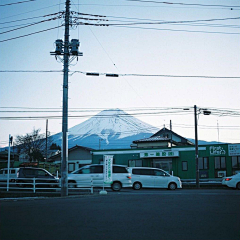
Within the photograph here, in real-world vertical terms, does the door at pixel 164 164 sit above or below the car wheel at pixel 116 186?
above

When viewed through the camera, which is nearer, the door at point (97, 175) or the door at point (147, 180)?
the door at point (97, 175)

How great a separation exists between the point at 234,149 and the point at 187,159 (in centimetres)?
461

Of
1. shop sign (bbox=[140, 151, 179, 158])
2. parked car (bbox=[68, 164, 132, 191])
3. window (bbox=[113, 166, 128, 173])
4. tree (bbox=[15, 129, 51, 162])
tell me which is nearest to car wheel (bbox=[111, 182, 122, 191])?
parked car (bbox=[68, 164, 132, 191])

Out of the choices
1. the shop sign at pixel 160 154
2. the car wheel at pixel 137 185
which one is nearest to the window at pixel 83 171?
the car wheel at pixel 137 185

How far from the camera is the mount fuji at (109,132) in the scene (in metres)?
129

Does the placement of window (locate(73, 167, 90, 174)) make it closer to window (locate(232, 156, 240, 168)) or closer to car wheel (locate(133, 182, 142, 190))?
car wheel (locate(133, 182, 142, 190))

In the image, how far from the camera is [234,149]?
3306cm

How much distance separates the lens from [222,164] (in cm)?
3359

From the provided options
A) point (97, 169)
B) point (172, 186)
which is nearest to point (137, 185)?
point (172, 186)

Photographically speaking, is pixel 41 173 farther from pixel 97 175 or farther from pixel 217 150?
pixel 217 150

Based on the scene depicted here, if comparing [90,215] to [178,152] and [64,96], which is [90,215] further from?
[178,152]

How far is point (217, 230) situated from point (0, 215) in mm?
4940

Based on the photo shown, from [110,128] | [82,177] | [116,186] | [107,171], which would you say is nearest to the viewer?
[107,171]

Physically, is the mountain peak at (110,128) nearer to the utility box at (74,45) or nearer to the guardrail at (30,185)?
the guardrail at (30,185)
